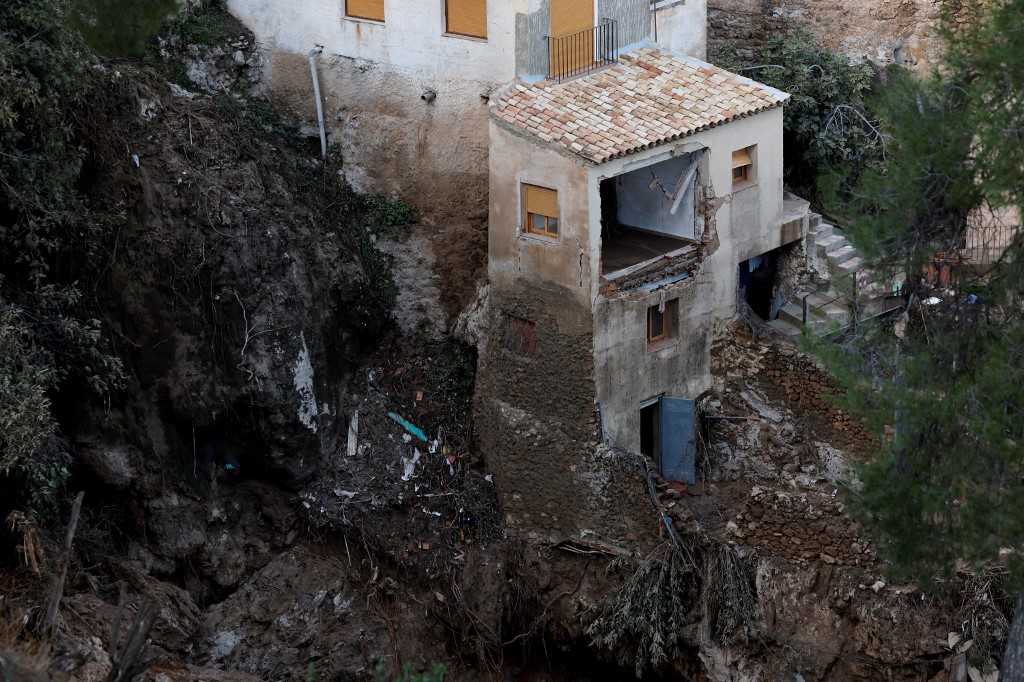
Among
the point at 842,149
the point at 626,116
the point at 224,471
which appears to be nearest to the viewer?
the point at 626,116

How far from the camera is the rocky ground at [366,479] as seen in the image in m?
20.6

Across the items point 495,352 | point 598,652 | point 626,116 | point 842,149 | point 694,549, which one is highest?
point 626,116

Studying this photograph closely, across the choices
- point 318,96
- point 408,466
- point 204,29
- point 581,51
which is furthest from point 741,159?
point 204,29

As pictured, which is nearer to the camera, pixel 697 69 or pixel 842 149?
pixel 697 69

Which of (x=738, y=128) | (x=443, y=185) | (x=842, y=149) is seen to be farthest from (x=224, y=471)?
(x=842, y=149)

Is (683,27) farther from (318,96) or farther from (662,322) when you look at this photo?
(318,96)

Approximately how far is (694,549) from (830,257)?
5154mm

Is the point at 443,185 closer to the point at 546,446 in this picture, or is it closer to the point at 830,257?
the point at 546,446

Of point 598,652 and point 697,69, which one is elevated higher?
point 697,69

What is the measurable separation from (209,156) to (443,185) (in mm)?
3626

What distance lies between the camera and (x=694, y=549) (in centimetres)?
2172

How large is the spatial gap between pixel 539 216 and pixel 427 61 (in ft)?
10.6

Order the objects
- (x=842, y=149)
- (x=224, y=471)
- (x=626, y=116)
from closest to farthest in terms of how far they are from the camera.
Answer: (x=626, y=116) < (x=224, y=471) < (x=842, y=149)

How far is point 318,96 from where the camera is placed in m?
23.2
